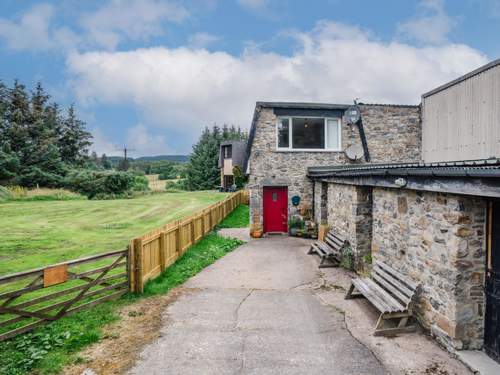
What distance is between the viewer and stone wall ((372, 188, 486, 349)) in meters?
5.29

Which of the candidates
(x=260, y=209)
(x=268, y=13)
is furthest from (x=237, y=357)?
(x=268, y=13)

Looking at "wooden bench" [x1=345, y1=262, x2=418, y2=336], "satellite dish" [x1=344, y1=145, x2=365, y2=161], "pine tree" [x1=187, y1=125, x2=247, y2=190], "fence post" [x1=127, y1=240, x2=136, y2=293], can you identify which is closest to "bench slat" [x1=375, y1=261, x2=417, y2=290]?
"wooden bench" [x1=345, y1=262, x2=418, y2=336]

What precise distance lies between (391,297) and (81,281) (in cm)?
779

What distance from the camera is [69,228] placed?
17.8 m

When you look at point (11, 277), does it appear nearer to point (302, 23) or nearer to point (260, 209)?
point (260, 209)

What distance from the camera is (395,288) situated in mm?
6844

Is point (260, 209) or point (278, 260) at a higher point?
point (260, 209)

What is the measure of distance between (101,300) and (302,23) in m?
19.6

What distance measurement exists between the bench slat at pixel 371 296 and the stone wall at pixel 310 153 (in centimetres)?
860

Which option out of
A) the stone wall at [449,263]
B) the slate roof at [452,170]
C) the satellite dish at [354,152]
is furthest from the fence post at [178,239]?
the satellite dish at [354,152]

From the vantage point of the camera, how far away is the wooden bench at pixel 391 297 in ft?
19.9

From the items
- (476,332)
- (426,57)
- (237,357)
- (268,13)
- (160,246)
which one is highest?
(268,13)

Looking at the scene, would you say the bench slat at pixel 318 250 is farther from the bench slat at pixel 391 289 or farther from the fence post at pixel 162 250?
the fence post at pixel 162 250

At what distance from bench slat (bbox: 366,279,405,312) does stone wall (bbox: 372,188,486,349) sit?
47cm
